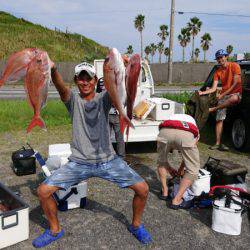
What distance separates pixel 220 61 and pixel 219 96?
0.72 meters

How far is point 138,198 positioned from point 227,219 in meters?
1.08

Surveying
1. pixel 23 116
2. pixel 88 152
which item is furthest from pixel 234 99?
pixel 23 116

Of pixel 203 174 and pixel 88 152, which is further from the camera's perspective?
pixel 203 174

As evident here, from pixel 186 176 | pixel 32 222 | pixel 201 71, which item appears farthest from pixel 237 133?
pixel 201 71

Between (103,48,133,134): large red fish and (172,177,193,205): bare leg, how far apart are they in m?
2.03

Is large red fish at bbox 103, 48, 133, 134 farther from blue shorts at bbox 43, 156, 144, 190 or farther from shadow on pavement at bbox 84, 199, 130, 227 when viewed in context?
shadow on pavement at bbox 84, 199, 130, 227

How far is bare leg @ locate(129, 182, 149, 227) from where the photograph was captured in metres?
3.90

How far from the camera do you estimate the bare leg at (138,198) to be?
154 inches

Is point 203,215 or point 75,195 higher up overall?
point 75,195

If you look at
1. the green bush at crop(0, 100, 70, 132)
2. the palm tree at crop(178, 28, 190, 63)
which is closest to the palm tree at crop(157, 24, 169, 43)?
the palm tree at crop(178, 28, 190, 63)

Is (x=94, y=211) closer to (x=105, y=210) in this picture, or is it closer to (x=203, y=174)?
(x=105, y=210)

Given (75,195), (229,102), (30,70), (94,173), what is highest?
(30,70)

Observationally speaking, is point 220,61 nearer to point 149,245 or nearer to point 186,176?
point 186,176

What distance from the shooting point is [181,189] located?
4773 mm
